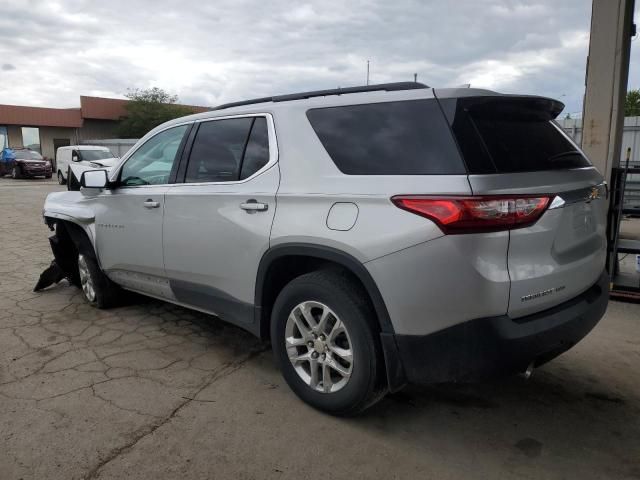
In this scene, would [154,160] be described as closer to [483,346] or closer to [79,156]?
[483,346]

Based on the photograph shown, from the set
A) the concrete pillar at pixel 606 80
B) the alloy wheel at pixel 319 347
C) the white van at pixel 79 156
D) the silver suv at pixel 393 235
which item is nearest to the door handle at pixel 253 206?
the silver suv at pixel 393 235

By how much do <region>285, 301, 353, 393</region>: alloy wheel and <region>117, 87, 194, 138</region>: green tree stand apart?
39.8m

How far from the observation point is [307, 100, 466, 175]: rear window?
244 centimetres

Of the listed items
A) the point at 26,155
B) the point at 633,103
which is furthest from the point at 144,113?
the point at 633,103

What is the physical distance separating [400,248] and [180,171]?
2.12 meters

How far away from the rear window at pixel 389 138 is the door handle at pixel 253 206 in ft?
1.74

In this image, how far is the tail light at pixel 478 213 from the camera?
2.29 meters

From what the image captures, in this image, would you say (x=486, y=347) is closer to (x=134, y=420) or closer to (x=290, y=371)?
(x=290, y=371)

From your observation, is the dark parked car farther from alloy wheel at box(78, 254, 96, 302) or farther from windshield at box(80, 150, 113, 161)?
alloy wheel at box(78, 254, 96, 302)

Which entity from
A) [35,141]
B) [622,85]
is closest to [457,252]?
[622,85]

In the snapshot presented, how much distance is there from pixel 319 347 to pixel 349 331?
0.29 m

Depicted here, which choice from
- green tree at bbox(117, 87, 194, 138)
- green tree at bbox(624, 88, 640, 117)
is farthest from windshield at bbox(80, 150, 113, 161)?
green tree at bbox(624, 88, 640, 117)

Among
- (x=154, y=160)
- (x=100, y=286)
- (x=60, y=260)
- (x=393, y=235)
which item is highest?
(x=154, y=160)

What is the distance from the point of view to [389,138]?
2.66 meters
